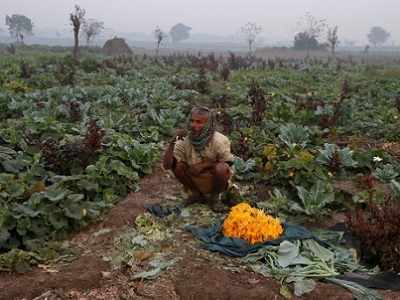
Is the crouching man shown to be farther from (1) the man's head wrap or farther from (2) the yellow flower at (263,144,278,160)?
(2) the yellow flower at (263,144,278,160)

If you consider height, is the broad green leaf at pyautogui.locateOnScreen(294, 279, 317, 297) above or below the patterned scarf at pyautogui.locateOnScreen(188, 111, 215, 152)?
A: below

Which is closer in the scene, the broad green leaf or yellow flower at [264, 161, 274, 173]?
the broad green leaf

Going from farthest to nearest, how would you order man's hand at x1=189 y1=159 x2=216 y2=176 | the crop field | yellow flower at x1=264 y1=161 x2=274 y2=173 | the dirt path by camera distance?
yellow flower at x1=264 y1=161 x2=274 y2=173
man's hand at x1=189 y1=159 x2=216 y2=176
the crop field
the dirt path

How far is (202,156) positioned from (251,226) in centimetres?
96

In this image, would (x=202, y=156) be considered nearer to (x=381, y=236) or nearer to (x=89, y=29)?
(x=381, y=236)

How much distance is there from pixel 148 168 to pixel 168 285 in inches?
113

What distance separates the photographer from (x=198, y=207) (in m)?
5.34

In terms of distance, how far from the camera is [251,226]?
4.37m

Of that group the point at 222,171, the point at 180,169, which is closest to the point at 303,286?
the point at 222,171

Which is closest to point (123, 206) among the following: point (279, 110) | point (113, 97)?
point (279, 110)

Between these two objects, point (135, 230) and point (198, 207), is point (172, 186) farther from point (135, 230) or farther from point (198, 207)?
point (135, 230)

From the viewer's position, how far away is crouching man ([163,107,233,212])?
4883 millimetres

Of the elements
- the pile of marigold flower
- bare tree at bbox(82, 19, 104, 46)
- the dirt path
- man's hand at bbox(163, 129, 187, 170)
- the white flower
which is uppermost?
bare tree at bbox(82, 19, 104, 46)

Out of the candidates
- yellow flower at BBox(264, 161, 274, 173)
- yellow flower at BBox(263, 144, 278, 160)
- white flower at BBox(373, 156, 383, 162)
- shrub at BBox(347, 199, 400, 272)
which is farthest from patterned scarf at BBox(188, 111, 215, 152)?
white flower at BBox(373, 156, 383, 162)
